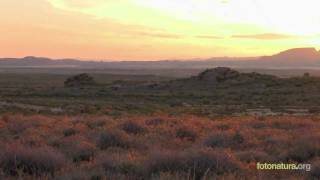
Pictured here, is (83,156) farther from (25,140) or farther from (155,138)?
(155,138)

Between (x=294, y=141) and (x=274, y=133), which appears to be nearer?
(x=294, y=141)

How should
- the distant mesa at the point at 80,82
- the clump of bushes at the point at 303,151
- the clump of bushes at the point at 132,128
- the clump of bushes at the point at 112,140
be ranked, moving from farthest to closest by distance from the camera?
the distant mesa at the point at 80,82 → the clump of bushes at the point at 132,128 → the clump of bushes at the point at 112,140 → the clump of bushes at the point at 303,151

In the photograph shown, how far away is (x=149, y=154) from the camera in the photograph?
36.0ft

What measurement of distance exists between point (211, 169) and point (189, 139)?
6.74m

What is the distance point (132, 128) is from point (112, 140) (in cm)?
384

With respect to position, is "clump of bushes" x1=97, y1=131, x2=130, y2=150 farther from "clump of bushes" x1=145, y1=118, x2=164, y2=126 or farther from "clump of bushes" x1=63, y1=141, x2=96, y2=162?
"clump of bushes" x1=145, y1=118, x2=164, y2=126

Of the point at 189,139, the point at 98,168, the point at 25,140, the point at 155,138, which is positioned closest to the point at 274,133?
the point at 189,139

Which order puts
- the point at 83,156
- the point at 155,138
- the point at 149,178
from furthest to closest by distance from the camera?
the point at 155,138 → the point at 83,156 → the point at 149,178

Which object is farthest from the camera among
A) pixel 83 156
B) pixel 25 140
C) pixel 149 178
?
pixel 25 140

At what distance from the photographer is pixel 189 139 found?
16516mm

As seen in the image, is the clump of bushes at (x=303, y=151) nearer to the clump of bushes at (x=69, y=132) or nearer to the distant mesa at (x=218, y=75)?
the clump of bushes at (x=69, y=132)

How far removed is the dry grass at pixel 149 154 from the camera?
952cm

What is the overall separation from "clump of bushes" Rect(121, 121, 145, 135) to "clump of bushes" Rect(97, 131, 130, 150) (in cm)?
316

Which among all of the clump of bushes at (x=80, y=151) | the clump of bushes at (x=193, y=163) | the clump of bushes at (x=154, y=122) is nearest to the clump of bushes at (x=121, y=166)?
the clump of bushes at (x=193, y=163)
